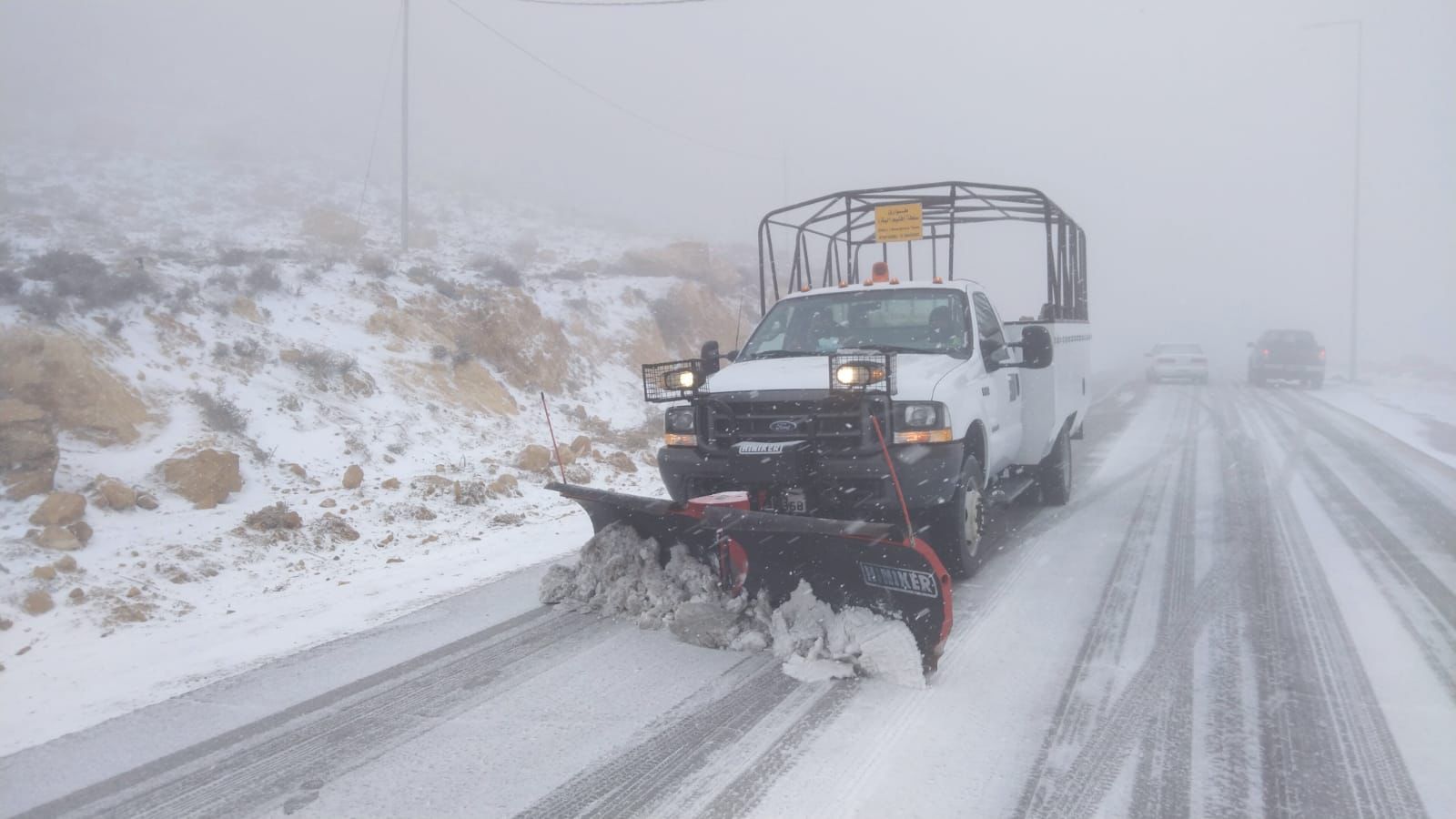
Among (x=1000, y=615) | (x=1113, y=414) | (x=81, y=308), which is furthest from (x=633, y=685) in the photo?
(x=1113, y=414)

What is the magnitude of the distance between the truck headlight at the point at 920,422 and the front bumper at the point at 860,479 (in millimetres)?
51

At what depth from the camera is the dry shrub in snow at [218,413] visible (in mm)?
9164

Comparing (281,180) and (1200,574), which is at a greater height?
(281,180)

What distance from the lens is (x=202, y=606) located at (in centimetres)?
618

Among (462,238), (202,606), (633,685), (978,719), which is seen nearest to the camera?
(978,719)

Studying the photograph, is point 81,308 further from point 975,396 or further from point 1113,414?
point 1113,414

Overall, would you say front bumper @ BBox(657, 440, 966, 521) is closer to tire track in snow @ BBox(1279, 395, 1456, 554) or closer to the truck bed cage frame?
the truck bed cage frame

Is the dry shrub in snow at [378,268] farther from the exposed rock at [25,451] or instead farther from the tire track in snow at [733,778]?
the tire track in snow at [733,778]

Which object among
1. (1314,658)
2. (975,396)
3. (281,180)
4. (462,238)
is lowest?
(1314,658)

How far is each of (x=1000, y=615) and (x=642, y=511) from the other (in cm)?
225

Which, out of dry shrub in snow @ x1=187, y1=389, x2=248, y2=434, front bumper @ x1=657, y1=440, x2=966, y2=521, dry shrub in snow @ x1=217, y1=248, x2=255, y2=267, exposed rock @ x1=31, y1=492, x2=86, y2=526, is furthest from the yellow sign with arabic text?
dry shrub in snow @ x1=217, y1=248, x2=255, y2=267

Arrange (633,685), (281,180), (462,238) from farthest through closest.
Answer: (281,180) → (462,238) → (633,685)

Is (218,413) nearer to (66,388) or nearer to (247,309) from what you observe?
(66,388)

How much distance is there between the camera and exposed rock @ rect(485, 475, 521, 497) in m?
9.51
